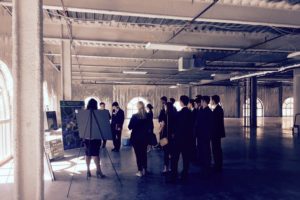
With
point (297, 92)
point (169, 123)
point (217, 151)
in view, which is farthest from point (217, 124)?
point (297, 92)

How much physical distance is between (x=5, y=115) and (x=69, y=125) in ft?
6.72

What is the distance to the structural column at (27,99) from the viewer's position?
2598 millimetres

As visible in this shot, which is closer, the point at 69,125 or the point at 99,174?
the point at 99,174

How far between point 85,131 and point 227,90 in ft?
79.5

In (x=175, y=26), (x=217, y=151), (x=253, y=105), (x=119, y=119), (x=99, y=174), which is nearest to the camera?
(x=99, y=174)

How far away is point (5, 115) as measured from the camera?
744cm

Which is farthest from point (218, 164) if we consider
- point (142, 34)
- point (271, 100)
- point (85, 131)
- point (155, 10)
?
point (271, 100)

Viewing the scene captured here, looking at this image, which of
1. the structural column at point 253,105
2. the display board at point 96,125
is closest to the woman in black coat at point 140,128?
the display board at point 96,125

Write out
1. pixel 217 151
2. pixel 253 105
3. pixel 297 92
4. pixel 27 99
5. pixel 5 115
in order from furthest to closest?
pixel 253 105 → pixel 297 92 → pixel 5 115 → pixel 217 151 → pixel 27 99

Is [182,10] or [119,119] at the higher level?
[182,10]

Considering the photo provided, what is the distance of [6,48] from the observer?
6.35 meters

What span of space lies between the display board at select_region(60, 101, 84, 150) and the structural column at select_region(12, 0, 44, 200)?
13.1 ft

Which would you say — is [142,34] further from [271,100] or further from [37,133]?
[271,100]

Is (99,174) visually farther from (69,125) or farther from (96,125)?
(69,125)
